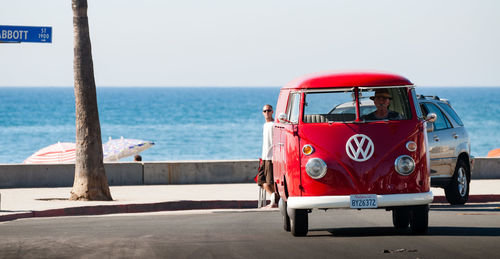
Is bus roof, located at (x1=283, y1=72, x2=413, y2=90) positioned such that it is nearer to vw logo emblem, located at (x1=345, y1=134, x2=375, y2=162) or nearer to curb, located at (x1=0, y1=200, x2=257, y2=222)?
vw logo emblem, located at (x1=345, y1=134, x2=375, y2=162)

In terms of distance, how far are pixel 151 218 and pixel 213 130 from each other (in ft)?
268

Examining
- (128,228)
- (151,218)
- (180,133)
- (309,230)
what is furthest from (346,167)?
(180,133)

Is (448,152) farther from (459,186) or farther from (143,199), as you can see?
(143,199)

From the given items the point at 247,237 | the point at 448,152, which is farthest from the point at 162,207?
the point at 247,237

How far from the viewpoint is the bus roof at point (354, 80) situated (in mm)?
12969

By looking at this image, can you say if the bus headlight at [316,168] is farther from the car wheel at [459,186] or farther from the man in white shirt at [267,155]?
the car wheel at [459,186]

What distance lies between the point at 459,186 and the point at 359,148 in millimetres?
6129

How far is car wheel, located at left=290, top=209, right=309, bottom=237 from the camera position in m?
12.8

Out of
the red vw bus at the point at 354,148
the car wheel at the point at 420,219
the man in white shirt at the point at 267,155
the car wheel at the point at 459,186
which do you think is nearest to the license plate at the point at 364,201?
the red vw bus at the point at 354,148

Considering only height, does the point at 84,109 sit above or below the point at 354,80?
below

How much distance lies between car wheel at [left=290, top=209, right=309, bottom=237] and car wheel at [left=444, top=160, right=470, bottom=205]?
583 centimetres

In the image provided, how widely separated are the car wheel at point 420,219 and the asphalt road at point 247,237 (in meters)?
0.20

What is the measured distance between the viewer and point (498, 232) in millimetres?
12867

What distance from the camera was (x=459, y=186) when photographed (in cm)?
1800
